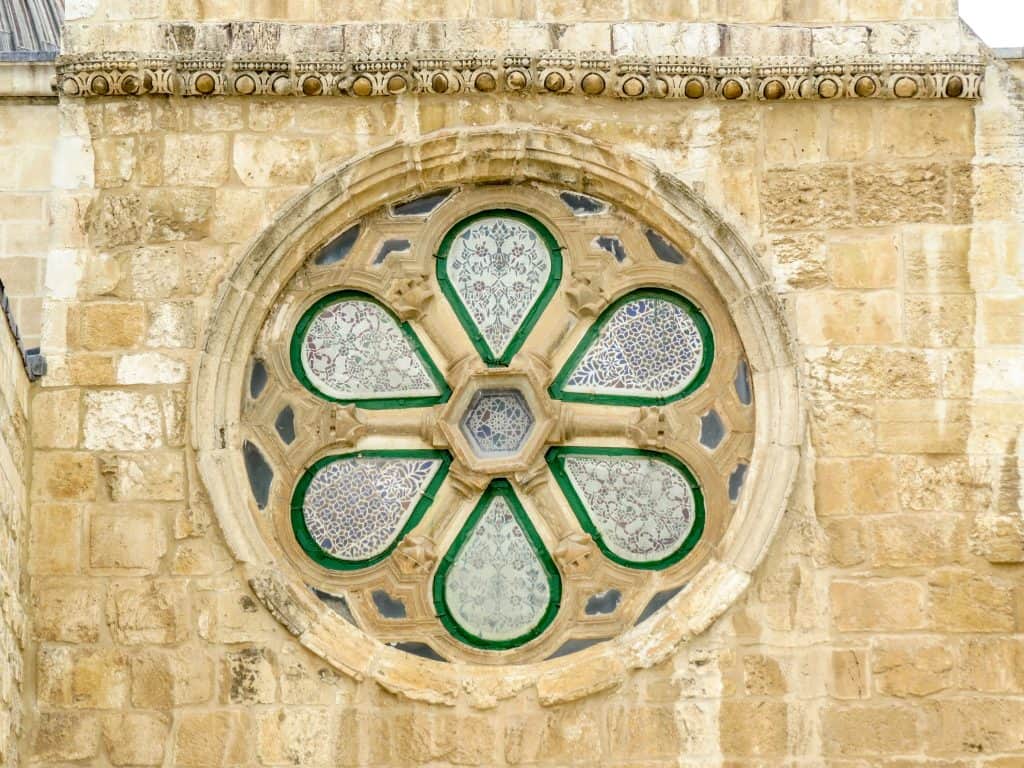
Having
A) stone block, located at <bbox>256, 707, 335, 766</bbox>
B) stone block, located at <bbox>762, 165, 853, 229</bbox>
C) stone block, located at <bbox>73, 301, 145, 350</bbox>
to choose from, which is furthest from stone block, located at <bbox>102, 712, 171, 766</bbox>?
stone block, located at <bbox>762, 165, 853, 229</bbox>

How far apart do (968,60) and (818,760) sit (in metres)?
3.10

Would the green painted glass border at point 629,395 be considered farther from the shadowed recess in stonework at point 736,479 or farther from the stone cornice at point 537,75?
the stone cornice at point 537,75

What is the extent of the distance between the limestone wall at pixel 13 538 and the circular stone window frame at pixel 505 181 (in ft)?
2.37

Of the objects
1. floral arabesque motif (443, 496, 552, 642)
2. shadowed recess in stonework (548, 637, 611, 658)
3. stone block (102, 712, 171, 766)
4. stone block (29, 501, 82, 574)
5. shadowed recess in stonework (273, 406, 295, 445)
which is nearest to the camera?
stone block (102, 712, 171, 766)

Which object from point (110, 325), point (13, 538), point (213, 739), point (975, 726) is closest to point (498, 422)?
point (110, 325)

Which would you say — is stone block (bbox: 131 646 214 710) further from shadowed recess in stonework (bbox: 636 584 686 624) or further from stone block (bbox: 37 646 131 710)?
shadowed recess in stonework (bbox: 636 584 686 624)

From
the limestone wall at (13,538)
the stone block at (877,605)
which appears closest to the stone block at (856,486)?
the stone block at (877,605)

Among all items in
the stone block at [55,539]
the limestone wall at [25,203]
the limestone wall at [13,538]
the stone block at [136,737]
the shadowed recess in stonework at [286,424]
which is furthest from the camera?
the limestone wall at [25,203]

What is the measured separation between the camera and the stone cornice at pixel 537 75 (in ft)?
36.2

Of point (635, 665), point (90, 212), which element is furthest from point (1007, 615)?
point (90, 212)

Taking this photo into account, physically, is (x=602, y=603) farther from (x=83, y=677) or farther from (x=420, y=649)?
(x=83, y=677)

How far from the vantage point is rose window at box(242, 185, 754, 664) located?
10.7 m

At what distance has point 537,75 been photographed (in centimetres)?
1104

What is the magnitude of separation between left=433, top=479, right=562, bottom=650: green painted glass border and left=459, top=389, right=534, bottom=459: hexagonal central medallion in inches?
6.6
